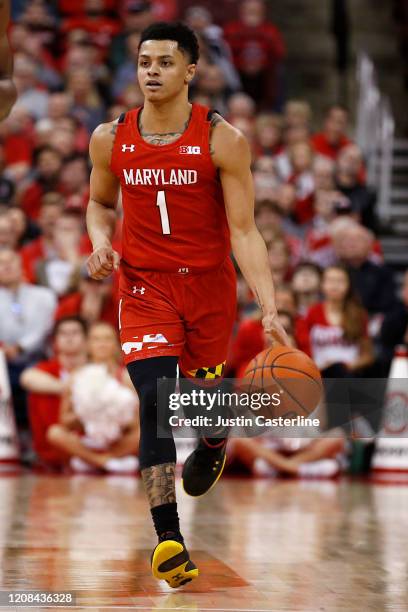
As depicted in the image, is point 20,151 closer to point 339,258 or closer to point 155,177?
point 339,258

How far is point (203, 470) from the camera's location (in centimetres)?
737

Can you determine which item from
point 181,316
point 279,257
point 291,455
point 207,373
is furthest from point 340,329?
point 181,316

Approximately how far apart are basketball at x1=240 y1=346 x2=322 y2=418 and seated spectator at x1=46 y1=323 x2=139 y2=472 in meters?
5.25

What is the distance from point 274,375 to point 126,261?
1.03m

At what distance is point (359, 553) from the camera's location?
7.55 meters

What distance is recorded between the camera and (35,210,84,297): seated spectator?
12883 mm

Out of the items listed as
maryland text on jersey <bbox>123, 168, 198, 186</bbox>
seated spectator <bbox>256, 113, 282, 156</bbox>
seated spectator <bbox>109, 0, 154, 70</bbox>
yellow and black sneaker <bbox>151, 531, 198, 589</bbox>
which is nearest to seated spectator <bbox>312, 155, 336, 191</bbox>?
seated spectator <bbox>256, 113, 282, 156</bbox>

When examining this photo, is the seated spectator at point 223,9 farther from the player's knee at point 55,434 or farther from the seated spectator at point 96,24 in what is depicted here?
the player's knee at point 55,434

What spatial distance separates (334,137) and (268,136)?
97 cm

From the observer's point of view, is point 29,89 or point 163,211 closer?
point 163,211

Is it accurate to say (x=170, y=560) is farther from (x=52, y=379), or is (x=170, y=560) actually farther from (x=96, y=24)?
(x=96, y=24)

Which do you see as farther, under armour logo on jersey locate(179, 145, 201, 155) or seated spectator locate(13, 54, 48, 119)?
seated spectator locate(13, 54, 48, 119)

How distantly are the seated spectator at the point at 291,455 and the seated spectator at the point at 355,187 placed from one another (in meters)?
3.73

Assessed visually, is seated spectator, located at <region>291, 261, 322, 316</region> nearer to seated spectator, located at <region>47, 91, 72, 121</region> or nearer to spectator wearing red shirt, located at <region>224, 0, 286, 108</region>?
seated spectator, located at <region>47, 91, 72, 121</region>
